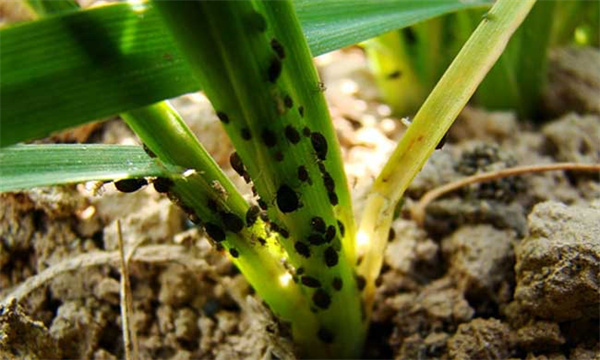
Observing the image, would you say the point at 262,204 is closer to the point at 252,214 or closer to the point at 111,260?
the point at 252,214

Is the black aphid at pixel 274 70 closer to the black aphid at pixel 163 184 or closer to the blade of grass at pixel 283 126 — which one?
the blade of grass at pixel 283 126

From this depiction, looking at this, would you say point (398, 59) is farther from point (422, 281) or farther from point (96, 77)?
point (96, 77)

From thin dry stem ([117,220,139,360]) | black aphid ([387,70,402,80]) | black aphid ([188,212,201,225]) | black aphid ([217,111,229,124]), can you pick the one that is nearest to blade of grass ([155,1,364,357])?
black aphid ([217,111,229,124])

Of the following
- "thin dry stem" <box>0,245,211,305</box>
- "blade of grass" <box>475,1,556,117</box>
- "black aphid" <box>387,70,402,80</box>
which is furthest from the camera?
"black aphid" <box>387,70,402,80</box>

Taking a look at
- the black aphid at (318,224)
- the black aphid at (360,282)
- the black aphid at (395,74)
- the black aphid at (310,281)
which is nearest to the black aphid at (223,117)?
the black aphid at (318,224)

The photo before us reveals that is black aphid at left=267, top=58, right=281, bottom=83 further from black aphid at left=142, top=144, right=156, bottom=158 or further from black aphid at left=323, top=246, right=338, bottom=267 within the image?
black aphid at left=323, top=246, right=338, bottom=267

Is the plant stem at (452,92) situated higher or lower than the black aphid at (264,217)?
higher

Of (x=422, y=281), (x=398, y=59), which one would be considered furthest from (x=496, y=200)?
(x=398, y=59)
